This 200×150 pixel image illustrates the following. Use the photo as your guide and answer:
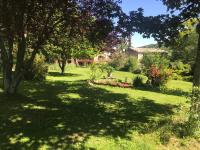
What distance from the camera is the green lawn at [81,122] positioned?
8.84 meters

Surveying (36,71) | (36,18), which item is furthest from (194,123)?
(36,71)

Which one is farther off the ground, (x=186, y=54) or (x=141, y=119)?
(x=186, y=54)

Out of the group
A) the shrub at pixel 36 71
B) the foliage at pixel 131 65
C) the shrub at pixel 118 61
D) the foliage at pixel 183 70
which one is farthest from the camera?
the shrub at pixel 118 61

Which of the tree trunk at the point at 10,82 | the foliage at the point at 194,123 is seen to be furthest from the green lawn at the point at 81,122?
the foliage at the point at 194,123

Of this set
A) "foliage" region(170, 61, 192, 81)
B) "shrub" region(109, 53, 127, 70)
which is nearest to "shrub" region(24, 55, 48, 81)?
"foliage" region(170, 61, 192, 81)

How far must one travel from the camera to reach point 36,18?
44.1ft

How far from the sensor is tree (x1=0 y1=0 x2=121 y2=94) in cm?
1234

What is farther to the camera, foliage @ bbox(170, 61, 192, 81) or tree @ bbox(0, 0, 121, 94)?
foliage @ bbox(170, 61, 192, 81)

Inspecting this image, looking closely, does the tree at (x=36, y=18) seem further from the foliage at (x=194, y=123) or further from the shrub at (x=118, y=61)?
the shrub at (x=118, y=61)

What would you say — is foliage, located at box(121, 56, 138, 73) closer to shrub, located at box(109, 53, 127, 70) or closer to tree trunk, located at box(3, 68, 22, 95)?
shrub, located at box(109, 53, 127, 70)

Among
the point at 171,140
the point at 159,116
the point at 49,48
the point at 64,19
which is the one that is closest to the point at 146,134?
the point at 171,140

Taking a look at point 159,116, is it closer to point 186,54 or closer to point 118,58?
point 186,54

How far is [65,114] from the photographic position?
11414mm

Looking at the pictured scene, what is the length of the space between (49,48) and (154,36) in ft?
48.2
